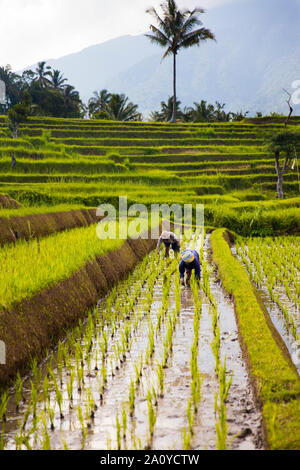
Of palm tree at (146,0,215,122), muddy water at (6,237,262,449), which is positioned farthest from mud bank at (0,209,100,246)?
palm tree at (146,0,215,122)

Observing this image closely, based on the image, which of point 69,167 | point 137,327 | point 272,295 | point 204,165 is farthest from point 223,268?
point 204,165

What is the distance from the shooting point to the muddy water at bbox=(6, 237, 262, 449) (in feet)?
7.73

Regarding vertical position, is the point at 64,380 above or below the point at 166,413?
above

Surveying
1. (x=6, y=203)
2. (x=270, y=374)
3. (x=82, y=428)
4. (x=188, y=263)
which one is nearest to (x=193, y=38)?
(x=6, y=203)

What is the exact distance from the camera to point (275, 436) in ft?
7.19

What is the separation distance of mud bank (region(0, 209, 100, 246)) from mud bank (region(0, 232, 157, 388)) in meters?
1.69

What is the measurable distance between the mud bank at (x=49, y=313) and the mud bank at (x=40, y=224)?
1686mm

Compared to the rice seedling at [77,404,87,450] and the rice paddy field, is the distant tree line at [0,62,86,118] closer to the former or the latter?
the rice paddy field

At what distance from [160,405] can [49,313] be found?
4.87 feet

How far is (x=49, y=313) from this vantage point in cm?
386

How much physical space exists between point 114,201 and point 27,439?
37.3ft

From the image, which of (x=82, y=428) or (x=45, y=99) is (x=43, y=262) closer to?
(x=82, y=428)
